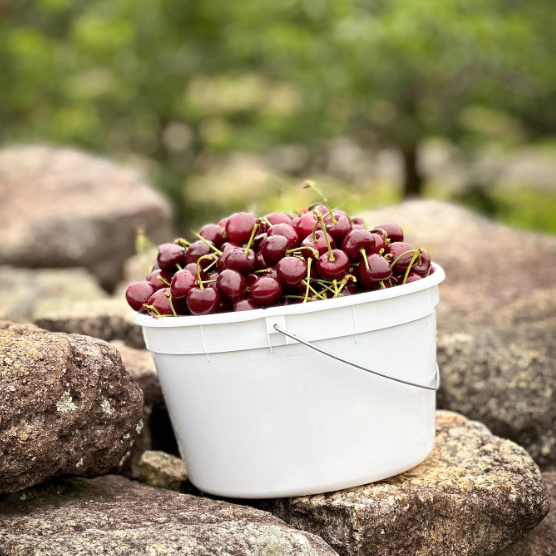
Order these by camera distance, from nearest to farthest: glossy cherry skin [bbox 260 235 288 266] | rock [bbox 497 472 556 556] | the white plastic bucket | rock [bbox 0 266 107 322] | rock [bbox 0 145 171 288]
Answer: the white plastic bucket < glossy cherry skin [bbox 260 235 288 266] < rock [bbox 497 472 556 556] < rock [bbox 0 266 107 322] < rock [bbox 0 145 171 288]

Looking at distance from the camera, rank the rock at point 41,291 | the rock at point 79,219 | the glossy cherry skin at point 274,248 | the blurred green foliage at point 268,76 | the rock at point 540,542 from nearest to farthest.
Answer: the glossy cherry skin at point 274,248
the rock at point 540,542
the rock at point 41,291
the rock at point 79,219
the blurred green foliage at point 268,76

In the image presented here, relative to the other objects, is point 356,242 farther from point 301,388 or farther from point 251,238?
point 301,388


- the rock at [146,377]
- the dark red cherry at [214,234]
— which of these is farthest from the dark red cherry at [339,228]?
the rock at [146,377]

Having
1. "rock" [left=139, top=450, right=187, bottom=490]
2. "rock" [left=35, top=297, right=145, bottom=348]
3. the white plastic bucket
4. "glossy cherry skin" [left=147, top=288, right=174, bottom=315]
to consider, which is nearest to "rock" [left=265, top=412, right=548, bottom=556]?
the white plastic bucket

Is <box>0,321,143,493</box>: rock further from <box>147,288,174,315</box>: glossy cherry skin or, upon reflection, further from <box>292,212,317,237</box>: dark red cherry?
<box>292,212,317,237</box>: dark red cherry

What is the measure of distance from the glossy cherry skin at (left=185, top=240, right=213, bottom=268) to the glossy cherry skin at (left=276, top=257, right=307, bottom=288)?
0.89ft

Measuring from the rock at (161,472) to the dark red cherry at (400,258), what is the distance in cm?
94

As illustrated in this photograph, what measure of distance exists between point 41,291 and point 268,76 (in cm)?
579

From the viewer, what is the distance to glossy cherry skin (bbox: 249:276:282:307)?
1953mm

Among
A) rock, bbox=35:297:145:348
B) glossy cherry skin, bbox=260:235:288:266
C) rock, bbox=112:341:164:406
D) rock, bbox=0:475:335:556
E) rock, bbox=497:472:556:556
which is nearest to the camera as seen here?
rock, bbox=0:475:335:556

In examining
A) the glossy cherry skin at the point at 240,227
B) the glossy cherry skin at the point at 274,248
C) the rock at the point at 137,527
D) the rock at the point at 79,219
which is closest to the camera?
the rock at the point at 137,527

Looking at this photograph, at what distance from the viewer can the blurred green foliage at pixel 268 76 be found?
6.44 metres

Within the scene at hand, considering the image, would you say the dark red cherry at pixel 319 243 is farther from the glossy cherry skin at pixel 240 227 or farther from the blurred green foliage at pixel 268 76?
the blurred green foliage at pixel 268 76

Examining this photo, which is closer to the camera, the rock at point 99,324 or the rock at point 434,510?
the rock at point 434,510
